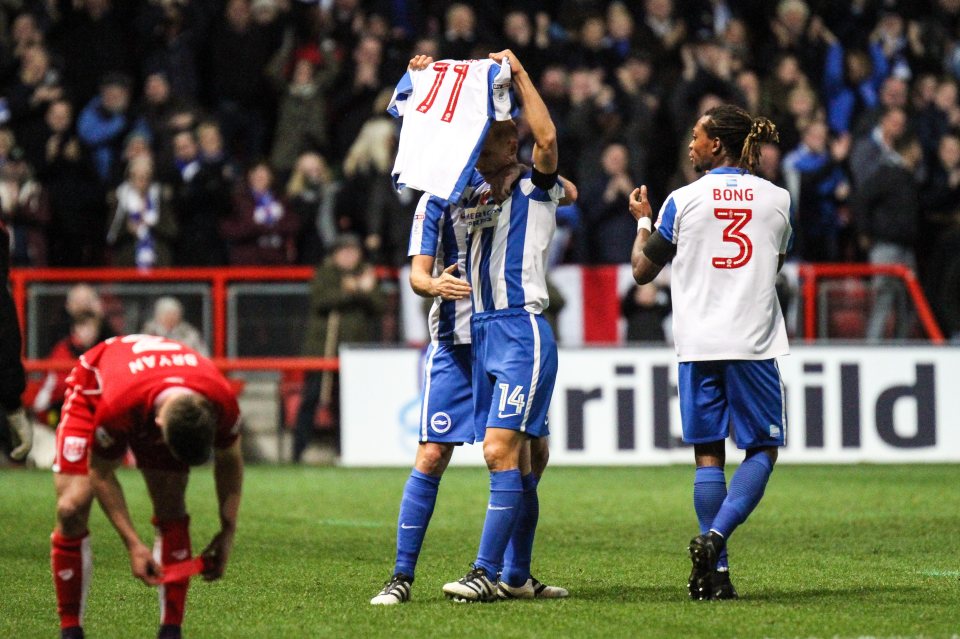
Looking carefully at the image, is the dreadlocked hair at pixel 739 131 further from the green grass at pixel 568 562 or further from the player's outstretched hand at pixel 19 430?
the player's outstretched hand at pixel 19 430

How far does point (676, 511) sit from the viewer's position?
451 inches

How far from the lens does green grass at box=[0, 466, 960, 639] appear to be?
261 inches

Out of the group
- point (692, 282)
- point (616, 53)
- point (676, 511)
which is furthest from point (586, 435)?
point (692, 282)

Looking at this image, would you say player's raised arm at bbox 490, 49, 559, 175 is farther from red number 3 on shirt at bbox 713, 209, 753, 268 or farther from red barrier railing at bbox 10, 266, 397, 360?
red barrier railing at bbox 10, 266, 397, 360

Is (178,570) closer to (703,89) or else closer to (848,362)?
(848,362)

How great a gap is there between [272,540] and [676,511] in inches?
119

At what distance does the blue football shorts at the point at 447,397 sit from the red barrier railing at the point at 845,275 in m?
8.66

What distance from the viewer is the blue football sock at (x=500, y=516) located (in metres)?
7.16

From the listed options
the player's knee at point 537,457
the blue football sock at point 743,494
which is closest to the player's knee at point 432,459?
the player's knee at point 537,457

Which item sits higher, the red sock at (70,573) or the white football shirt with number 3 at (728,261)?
the white football shirt with number 3 at (728,261)

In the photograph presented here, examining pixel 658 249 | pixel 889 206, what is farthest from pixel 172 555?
pixel 889 206

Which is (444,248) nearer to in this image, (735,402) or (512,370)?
(512,370)

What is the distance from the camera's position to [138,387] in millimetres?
5703

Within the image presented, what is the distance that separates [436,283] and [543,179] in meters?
0.66
